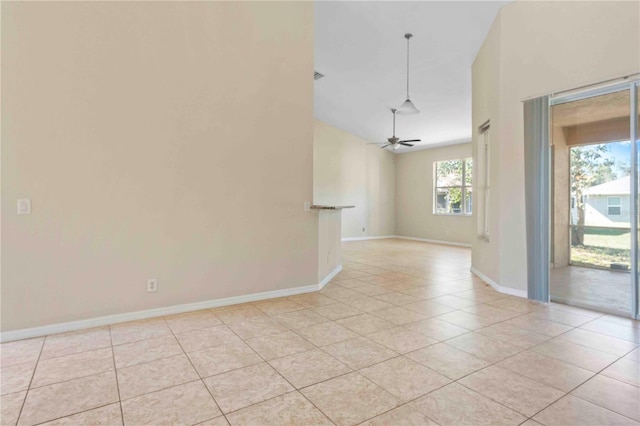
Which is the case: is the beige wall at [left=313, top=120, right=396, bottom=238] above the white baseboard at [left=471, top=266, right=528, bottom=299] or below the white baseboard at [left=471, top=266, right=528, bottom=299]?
above

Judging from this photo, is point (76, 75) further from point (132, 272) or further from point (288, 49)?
point (288, 49)

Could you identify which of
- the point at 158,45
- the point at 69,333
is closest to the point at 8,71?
the point at 158,45

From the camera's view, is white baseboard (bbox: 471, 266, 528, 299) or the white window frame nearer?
white baseboard (bbox: 471, 266, 528, 299)

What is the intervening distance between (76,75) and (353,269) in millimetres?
4503

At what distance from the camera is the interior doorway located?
133 inches

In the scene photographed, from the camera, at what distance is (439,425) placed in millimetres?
1664

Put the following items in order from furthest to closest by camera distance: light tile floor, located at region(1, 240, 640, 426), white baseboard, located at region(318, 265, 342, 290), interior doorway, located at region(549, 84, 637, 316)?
white baseboard, located at region(318, 265, 342, 290) → interior doorway, located at region(549, 84, 637, 316) → light tile floor, located at region(1, 240, 640, 426)

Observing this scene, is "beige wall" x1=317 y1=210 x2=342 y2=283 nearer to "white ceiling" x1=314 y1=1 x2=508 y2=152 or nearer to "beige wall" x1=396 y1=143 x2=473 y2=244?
"white ceiling" x1=314 y1=1 x2=508 y2=152

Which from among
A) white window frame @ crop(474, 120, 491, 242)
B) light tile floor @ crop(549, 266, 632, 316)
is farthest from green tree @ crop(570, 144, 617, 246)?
white window frame @ crop(474, 120, 491, 242)

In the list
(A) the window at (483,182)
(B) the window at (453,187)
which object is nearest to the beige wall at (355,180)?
(B) the window at (453,187)

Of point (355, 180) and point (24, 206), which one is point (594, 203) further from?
point (355, 180)

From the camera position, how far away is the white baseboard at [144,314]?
2.79 metres

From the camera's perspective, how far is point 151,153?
10.6 ft

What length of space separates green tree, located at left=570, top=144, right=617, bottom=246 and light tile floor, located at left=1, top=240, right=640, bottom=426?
95 centimetres
